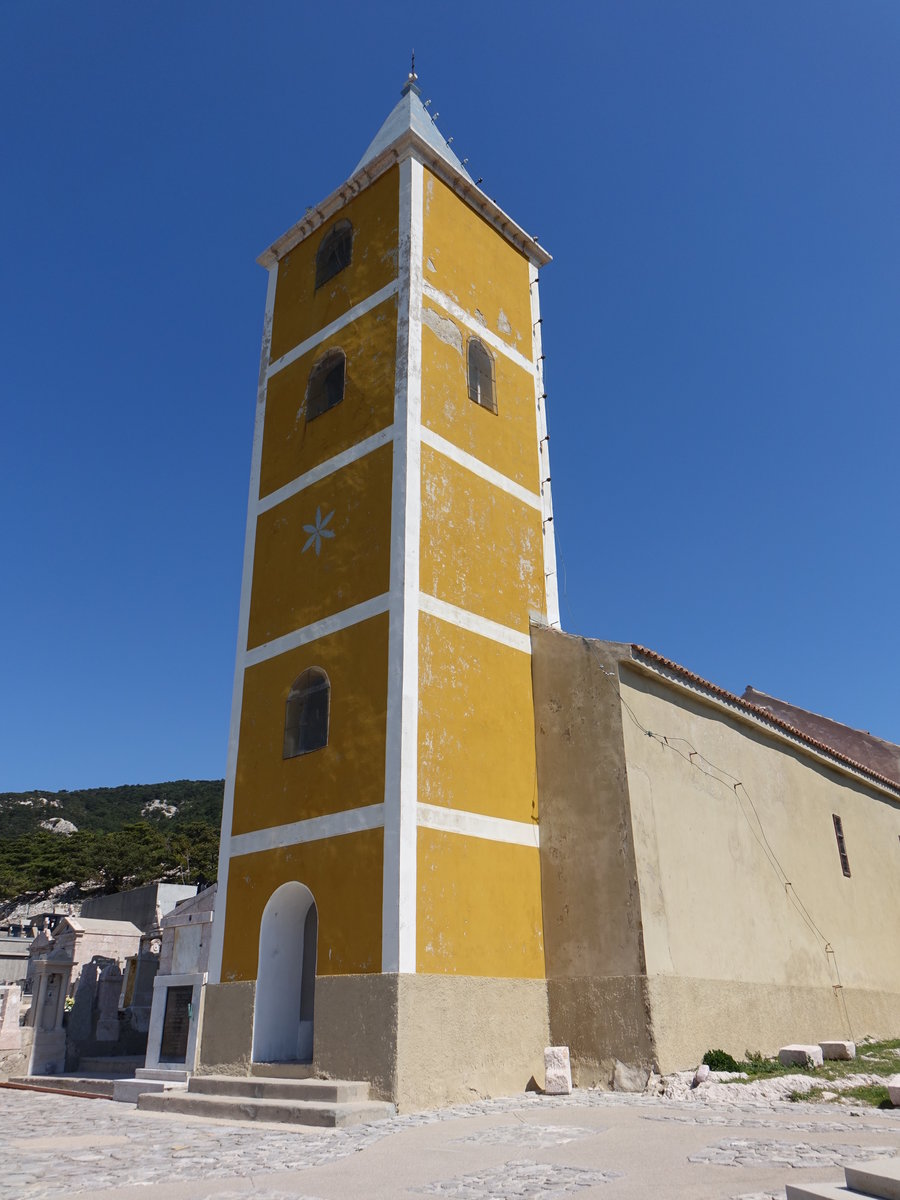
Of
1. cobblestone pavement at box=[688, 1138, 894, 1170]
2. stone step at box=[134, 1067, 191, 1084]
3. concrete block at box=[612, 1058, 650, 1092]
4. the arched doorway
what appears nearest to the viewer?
cobblestone pavement at box=[688, 1138, 894, 1170]

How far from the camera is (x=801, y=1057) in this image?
11.7 meters

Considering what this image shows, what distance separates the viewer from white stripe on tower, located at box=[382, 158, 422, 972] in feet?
36.5

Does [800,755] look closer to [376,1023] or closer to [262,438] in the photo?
[376,1023]

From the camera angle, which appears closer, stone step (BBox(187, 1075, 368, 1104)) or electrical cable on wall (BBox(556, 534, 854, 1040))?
stone step (BBox(187, 1075, 368, 1104))

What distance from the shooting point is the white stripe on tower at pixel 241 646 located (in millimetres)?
13672

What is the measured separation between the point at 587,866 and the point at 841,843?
26.7 feet

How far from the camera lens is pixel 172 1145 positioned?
8.12m

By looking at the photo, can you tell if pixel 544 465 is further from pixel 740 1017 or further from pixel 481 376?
pixel 740 1017

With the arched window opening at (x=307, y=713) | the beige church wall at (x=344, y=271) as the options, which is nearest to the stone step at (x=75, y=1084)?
the arched window opening at (x=307, y=713)

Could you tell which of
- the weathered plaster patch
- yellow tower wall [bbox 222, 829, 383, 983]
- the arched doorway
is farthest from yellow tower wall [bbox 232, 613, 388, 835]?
the weathered plaster patch

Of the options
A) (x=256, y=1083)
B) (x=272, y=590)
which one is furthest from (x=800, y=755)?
(x=256, y=1083)

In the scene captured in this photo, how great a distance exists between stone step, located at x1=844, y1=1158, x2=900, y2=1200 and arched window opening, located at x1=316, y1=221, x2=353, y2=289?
1630cm

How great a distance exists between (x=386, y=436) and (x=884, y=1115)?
1080 centimetres

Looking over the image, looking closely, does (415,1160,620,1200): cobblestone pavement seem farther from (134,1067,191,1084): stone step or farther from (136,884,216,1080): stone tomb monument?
(134,1067,191,1084): stone step
